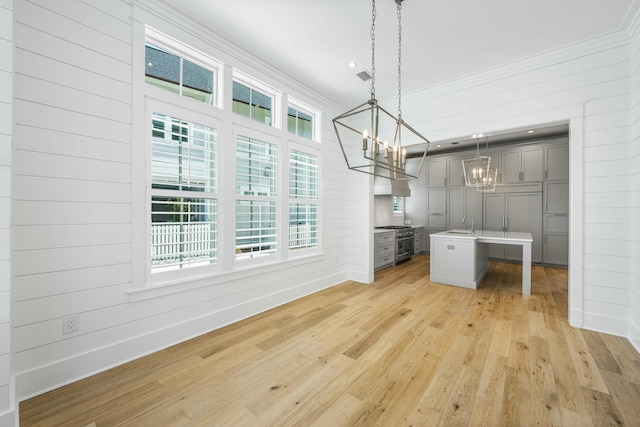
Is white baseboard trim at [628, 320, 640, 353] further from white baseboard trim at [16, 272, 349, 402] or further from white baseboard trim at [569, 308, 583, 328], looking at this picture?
white baseboard trim at [16, 272, 349, 402]

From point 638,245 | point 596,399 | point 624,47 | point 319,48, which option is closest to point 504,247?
point 638,245

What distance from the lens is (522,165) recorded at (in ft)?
19.8

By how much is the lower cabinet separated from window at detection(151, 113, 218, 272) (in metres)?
3.59

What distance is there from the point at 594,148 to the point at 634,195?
0.59 meters

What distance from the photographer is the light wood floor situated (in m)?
1.60

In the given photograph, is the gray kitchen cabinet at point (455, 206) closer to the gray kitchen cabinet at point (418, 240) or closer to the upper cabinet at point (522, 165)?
the gray kitchen cabinet at point (418, 240)

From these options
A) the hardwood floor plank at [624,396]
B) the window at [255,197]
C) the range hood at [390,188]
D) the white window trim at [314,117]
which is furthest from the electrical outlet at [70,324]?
the range hood at [390,188]

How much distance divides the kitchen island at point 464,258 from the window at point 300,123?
2.82 meters

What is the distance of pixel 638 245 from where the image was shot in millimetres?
2420

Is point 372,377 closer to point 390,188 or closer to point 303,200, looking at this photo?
point 303,200

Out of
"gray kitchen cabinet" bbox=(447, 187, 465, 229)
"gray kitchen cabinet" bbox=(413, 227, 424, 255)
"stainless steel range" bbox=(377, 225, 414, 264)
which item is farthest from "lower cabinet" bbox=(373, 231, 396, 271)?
"gray kitchen cabinet" bbox=(447, 187, 465, 229)

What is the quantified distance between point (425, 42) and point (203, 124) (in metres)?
2.51

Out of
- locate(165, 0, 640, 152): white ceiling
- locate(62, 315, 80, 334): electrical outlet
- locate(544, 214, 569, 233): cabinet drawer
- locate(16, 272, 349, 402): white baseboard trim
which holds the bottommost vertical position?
locate(16, 272, 349, 402): white baseboard trim

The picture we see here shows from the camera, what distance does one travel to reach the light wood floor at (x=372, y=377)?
5.25ft
